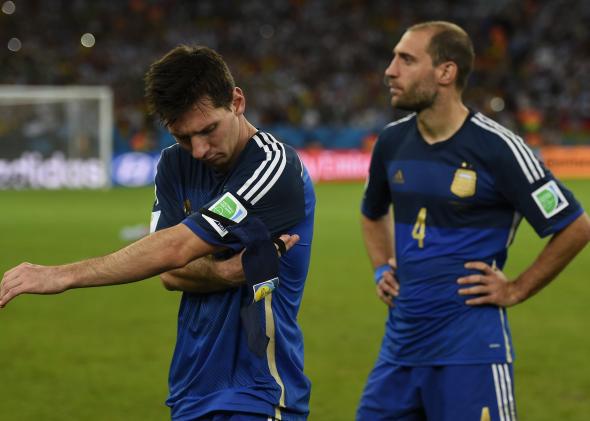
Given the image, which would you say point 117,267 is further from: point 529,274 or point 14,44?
point 14,44

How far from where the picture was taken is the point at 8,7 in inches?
1289

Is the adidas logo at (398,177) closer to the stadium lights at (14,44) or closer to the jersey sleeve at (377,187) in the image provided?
the jersey sleeve at (377,187)

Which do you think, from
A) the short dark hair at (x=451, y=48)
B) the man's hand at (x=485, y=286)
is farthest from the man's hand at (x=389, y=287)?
the short dark hair at (x=451, y=48)

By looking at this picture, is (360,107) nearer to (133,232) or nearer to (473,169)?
(133,232)

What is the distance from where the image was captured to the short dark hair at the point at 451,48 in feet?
13.5

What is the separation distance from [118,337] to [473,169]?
525 cm

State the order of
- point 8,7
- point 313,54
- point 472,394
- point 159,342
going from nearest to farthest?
point 472,394, point 159,342, point 8,7, point 313,54

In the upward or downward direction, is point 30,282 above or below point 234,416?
above

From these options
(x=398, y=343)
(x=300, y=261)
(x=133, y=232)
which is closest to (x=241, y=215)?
(x=300, y=261)

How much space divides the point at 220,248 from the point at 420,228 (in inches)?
53.2

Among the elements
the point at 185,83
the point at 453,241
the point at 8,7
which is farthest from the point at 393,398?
the point at 8,7

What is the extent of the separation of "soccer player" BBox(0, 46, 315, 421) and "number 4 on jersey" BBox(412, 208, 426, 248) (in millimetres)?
955

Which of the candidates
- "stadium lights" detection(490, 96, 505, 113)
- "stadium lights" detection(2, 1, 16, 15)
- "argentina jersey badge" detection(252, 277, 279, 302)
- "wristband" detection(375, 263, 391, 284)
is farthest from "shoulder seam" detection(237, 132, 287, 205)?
"stadium lights" detection(2, 1, 16, 15)

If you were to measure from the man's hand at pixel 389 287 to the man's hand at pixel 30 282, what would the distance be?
1.83 meters
